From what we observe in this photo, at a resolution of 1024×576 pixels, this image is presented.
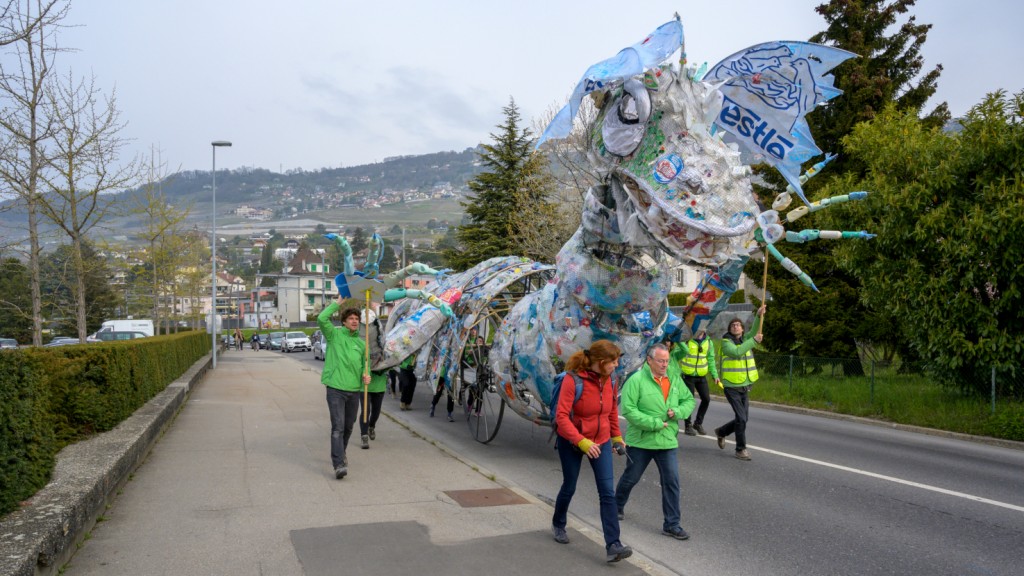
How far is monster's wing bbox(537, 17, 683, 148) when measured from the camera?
624cm

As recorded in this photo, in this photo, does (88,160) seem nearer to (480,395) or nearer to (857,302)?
(480,395)

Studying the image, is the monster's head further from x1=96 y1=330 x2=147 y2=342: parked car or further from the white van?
the white van

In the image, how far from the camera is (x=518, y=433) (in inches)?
483

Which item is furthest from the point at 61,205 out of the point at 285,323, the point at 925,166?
the point at 285,323

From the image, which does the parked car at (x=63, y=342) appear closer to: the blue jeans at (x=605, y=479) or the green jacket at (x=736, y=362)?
the blue jeans at (x=605, y=479)

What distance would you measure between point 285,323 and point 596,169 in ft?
318

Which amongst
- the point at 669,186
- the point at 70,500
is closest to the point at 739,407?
the point at 669,186

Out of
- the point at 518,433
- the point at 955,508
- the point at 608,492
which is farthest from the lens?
the point at 518,433

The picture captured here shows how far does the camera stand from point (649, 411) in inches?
255

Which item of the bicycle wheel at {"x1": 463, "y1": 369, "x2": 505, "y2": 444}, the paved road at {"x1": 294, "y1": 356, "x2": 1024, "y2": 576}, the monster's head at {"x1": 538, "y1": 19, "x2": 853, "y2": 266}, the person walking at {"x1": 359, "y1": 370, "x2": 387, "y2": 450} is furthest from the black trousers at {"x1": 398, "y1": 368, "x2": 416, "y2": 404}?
the monster's head at {"x1": 538, "y1": 19, "x2": 853, "y2": 266}

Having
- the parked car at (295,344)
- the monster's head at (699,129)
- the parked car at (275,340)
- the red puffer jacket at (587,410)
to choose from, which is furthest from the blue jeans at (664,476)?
the parked car at (275,340)

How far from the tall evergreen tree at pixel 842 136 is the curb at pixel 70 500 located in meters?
16.1

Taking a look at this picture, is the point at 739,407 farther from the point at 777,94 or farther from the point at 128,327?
the point at 128,327

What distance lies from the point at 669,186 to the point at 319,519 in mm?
4088
